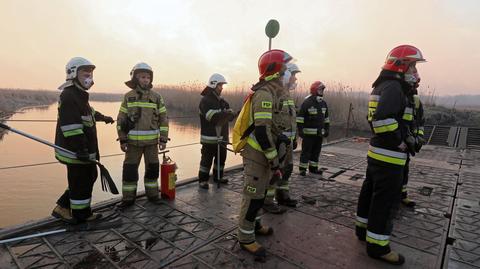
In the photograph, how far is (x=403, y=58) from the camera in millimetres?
2867

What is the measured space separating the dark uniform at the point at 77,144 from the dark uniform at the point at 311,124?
4.11 m

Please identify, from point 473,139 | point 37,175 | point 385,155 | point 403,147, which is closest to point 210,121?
point 385,155

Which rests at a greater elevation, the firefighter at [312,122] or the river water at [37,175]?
the firefighter at [312,122]

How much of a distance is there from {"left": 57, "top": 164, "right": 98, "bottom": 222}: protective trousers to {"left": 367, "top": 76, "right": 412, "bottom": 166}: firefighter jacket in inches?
134

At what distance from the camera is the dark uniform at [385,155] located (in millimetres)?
2758

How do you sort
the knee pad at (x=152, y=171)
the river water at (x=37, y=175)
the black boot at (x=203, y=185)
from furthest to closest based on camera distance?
1. the river water at (x=37, y=175)
2. the black boot at (x=203, y=185)
3. the knee pad at (x=152, y=171)

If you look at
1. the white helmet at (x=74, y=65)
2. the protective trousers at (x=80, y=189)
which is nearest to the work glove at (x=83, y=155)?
the protective trousers at (x=80, y=189)

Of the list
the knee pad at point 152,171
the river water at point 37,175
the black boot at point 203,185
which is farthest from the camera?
the river water at point 37,175

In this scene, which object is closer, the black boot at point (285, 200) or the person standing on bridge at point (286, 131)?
the person standing on bridge at point (286, 131)

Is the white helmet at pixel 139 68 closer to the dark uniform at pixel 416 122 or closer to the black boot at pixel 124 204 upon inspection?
the black boot at pixel 124 204

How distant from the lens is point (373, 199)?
2.99 meters

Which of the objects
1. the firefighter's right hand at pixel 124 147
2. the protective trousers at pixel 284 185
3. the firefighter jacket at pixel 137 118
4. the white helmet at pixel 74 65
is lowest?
the protective trousers at pixel 284 185

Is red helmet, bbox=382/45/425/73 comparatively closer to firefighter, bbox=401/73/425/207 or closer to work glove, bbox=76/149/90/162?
firefighter, bbox=401/73/425/207

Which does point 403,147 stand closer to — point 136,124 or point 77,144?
point 136,124
